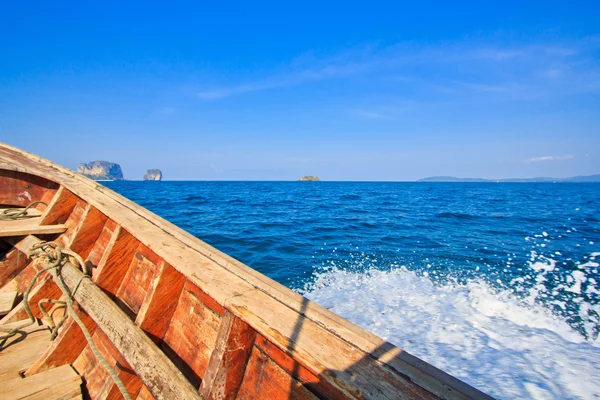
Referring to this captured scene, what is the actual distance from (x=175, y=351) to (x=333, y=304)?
3.64 m

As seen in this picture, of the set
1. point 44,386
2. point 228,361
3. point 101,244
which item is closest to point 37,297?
point 101,244

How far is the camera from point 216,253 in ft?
7.76

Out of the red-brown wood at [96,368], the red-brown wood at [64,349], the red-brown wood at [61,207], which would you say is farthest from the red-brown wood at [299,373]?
the red-brown wood at [61,207]

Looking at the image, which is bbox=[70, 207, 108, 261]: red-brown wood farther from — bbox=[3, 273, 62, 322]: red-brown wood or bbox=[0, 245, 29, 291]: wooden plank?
bbox=[0, 245, 29, 291]: wooden plank

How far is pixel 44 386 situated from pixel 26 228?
2362 mm

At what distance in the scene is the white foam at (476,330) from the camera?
3332mm

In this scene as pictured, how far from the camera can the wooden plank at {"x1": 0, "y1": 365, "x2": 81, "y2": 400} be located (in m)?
1.97

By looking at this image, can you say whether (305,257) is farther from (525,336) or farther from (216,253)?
(216,253)

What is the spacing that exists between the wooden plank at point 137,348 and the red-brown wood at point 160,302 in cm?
17

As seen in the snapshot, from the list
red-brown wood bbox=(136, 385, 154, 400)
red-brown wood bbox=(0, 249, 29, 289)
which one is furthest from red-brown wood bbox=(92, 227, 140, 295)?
red-brown wood bbox=(0, 249, 29, 289)

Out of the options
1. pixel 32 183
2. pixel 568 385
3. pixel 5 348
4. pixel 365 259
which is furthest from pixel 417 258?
pixel 32 183

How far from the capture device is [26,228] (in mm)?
3467

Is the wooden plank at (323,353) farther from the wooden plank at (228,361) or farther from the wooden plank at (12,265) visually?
the wooden plank at (12,265)

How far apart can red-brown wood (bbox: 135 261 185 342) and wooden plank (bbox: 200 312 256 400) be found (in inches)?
32.9
